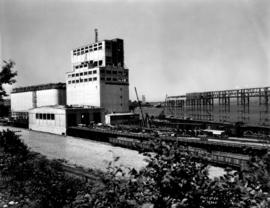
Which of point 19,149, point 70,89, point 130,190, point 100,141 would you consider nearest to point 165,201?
point 130,190

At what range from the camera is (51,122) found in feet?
217

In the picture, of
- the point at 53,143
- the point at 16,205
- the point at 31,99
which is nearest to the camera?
the point at 16,205

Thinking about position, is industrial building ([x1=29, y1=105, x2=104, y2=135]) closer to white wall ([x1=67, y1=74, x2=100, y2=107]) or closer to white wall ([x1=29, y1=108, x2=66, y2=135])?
white wall ([x1=29, y1=108, x2=66, y2=135])

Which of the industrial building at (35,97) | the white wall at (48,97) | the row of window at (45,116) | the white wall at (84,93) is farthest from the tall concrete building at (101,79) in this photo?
the row of window at (45,116)

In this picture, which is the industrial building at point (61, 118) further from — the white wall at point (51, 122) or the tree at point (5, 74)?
the tree at point (5, 74)

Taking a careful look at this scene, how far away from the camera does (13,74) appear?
23.1 m

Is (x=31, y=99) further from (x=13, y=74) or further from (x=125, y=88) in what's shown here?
(x=13, y=74)

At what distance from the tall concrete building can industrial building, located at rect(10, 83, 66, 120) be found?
12867mm

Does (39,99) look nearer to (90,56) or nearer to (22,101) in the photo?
(22,101)

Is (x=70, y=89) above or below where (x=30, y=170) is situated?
above

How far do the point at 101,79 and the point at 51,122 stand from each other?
24574mm

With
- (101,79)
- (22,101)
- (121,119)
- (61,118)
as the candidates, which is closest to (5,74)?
(61,118)

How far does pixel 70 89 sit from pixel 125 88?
2027 centimetres

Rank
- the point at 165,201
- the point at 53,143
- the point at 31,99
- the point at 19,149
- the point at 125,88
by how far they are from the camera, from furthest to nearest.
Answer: the point at 31,99 → the point at 125,88 → the point at 53,143 → the point at 19,149 → the point at 165,201
